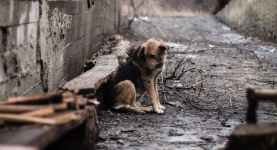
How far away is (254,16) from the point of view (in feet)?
46.1

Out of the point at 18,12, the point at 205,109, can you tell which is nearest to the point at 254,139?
the point at 18,12

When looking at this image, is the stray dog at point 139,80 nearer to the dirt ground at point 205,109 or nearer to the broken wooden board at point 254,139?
the dirt ground at point 205,109

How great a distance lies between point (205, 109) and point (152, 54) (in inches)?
56.4

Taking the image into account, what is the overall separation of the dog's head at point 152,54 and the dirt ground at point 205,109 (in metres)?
0.87

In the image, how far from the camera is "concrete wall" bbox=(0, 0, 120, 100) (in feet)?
10.4

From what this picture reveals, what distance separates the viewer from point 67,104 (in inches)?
107

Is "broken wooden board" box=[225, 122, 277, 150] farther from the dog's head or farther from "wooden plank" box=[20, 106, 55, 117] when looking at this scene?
the dog's head

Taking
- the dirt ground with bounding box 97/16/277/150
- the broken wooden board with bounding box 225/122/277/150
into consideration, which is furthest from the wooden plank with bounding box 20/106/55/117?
the dirt ground with bounding box 97/16/277/150

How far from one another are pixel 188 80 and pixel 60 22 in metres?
3.46

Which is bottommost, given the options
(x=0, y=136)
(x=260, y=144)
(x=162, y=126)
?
(x=162, y=126)

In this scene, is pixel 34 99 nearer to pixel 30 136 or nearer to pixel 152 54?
pixel 30 136

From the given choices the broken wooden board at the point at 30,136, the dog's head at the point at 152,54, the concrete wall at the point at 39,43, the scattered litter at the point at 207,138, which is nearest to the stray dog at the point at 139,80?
the dog's head at the point at 152,54

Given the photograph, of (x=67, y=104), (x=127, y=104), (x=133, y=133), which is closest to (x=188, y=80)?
(x=127, y=104)

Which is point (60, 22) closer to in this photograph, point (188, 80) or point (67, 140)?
point (67, 140)
